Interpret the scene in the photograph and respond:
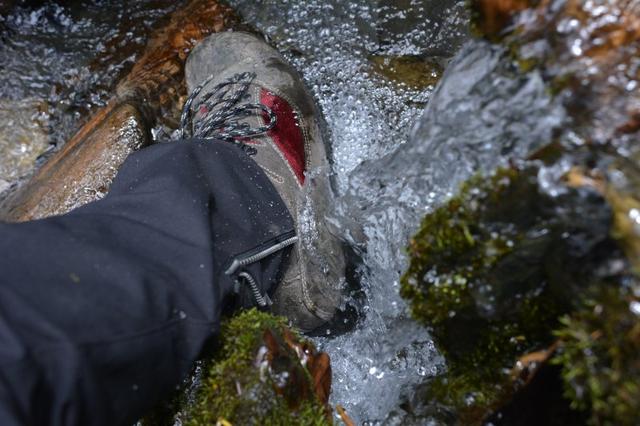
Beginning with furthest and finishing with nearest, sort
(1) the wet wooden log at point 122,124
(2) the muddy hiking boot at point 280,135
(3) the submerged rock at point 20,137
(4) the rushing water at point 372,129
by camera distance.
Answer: (3) the submerged rock at point 20,137, (1) the wet wooden log at point 122,124, (2) the muddy hiking boot at point 280,135, (4) the rushing water at point 372,129

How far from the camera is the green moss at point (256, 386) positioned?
4.73 ft

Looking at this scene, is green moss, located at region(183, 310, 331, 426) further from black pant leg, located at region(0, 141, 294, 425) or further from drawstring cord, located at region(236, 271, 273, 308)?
drawstring cord, located at region(236, 271, 273, 308)

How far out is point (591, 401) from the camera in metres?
1.03

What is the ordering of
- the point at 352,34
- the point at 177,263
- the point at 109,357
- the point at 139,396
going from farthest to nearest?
the point at 352,34 → the point at 177,263 → the point at 139,396 → the point at 109,357

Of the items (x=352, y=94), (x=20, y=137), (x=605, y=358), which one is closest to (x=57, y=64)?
(x=20, y=137)

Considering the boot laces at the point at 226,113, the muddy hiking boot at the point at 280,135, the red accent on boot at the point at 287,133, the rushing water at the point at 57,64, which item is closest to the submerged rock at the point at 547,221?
the muddy hiking boot at the point at 280,135

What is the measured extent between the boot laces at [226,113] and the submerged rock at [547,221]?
128cm

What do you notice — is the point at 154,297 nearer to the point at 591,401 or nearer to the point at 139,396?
the point at 139,396

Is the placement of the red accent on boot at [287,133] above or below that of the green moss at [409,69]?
above

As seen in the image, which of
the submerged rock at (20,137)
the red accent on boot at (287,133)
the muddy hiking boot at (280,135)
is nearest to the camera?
the muddy hiking boot at (280,135)

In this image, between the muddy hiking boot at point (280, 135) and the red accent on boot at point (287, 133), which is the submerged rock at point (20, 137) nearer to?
the muddy hiking boot at point (280, 135)

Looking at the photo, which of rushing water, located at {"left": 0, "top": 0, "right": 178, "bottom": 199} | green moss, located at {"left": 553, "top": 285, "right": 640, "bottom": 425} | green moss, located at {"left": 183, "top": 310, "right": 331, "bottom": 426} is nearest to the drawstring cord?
green moss, located at {"left": 183, "top": 310, "right": 331, "bottom": 426}

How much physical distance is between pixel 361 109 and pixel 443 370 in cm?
157

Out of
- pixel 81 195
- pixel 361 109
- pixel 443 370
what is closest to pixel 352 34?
pixel 361 109
